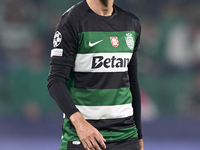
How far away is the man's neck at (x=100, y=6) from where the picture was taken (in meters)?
2.59

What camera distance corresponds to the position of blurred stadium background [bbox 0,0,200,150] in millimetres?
6781

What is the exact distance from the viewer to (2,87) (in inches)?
286

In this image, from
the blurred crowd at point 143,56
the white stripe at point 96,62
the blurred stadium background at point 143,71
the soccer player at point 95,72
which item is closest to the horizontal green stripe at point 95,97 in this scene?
the soccer player at point 95,72

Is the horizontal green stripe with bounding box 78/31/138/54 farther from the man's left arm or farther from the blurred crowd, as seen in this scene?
the blurred crowd

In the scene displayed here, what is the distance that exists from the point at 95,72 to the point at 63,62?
201 millimetres

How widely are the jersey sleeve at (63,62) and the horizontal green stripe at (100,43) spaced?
39mm

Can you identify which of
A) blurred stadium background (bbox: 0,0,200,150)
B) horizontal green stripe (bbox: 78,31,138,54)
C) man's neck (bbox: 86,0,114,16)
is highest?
man's neck (bbox: 86,0,114,16)

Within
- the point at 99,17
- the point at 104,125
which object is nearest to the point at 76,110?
the point at 104,125

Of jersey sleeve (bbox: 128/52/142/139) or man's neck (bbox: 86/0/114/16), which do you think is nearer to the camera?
man's neck (bbox: 86/0/114/16)

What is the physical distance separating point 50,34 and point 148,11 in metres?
1.89

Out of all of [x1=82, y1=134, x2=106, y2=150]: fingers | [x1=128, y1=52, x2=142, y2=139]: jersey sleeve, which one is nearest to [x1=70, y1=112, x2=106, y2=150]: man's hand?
[x1=82, y1=134, x2=106, y2=150]: fingers

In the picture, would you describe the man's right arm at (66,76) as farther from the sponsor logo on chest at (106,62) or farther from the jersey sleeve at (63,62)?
the sponsor logo on chest at (106,62)

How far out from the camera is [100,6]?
2.60m

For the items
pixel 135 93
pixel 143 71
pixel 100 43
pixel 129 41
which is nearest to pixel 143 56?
pixel 143 71
